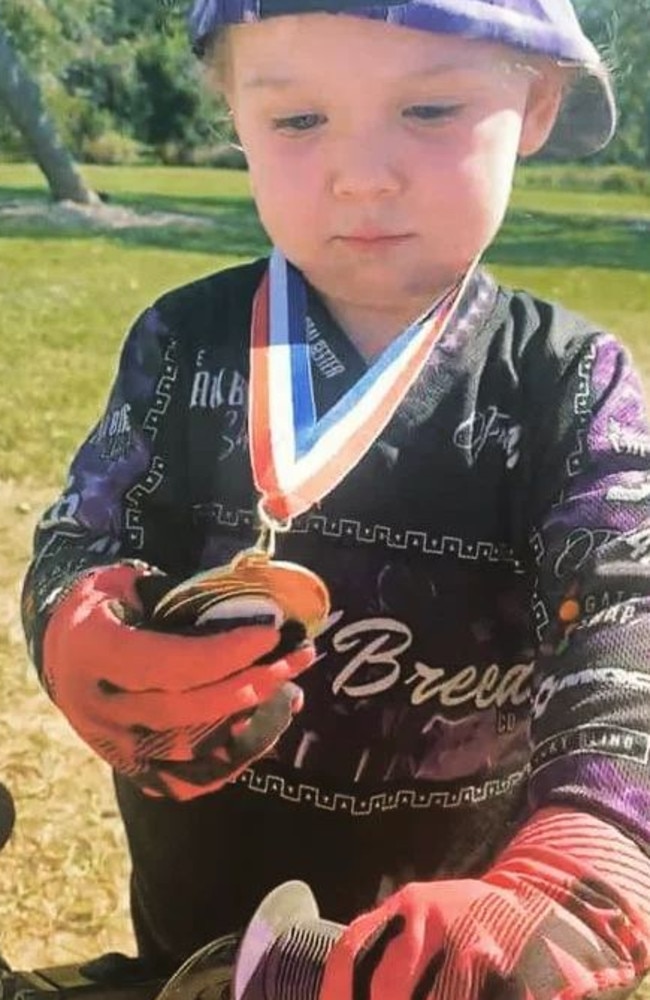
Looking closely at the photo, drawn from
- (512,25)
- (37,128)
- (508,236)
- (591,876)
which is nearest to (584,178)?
(508,236)

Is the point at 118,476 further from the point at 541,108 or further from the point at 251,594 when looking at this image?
the point at 541,108

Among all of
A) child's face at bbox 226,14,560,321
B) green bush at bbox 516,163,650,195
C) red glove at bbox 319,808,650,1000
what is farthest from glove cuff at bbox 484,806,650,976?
green bush at bbox 516,163,650,195

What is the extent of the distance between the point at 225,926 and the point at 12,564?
674mm

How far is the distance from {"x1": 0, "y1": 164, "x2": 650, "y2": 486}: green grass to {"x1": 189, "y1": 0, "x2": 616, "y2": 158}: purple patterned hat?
0.16 meters

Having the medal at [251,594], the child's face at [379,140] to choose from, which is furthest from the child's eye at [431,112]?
the medal at [251,594]

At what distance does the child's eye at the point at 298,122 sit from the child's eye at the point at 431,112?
4 centimetres

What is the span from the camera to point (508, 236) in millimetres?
1190

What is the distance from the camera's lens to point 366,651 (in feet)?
2.96

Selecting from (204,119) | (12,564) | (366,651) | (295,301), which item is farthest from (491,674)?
(12,564)

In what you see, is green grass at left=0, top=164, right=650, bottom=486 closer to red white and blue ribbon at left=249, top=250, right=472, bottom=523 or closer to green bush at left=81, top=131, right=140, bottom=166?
green bush at left=81, top=131, right=140, bottom=166

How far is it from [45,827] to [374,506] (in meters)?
0.70

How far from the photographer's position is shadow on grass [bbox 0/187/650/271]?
1.21 metres

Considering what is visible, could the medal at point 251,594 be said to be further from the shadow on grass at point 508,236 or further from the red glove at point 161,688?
the shadow on grass at point 508,236

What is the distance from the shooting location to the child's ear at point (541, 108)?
A: 88 centimetres
